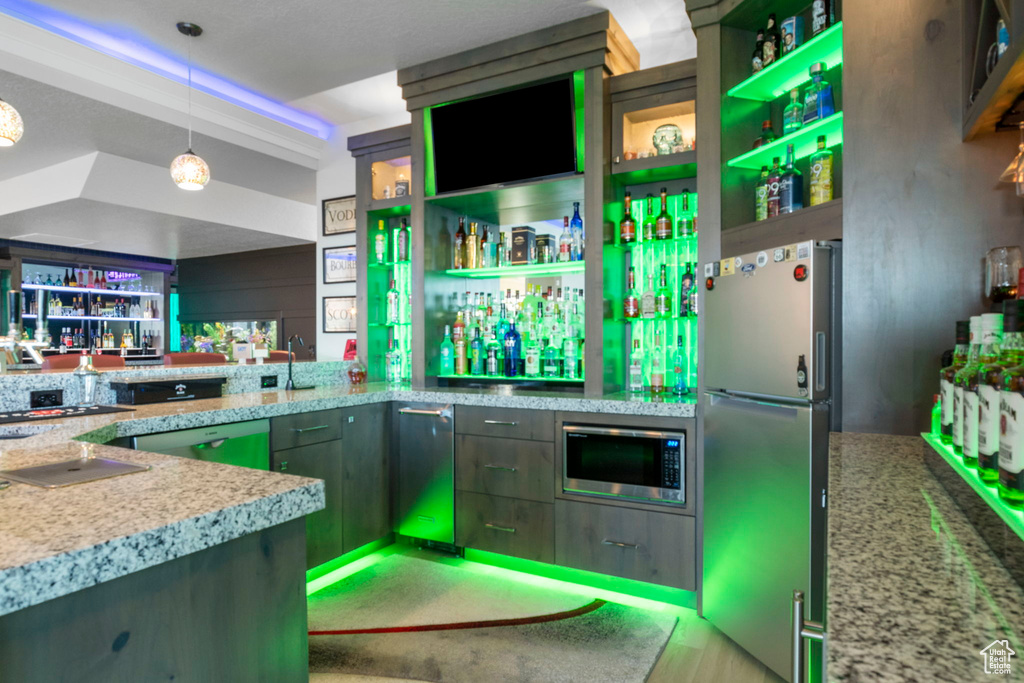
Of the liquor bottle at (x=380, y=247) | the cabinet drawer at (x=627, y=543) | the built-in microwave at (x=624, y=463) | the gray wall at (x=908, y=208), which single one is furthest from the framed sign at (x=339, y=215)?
the gray wall at (x=908, y=208)

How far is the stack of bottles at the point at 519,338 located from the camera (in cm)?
333

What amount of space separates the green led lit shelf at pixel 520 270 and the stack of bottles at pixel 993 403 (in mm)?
2058

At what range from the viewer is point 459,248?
3.65 meters

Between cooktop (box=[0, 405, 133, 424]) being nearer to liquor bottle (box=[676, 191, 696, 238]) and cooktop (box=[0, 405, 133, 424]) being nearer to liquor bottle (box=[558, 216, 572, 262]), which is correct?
liquor bottle (box=[558, 216, 572, 262])

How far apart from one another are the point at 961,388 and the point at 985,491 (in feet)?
1.06

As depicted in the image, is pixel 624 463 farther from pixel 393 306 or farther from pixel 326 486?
pixel 393 306

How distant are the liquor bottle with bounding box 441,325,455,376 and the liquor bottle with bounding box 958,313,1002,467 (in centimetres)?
284

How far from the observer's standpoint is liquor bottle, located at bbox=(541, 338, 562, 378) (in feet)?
10.9

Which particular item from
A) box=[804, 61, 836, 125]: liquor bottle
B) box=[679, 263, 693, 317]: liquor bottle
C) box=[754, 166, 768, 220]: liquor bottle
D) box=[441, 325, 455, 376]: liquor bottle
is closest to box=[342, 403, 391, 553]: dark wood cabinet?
box=[441, 325, 455, 376]: liquor bottle

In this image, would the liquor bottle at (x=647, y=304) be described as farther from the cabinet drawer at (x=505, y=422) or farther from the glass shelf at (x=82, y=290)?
the glass shelf at (x=82, y=290)

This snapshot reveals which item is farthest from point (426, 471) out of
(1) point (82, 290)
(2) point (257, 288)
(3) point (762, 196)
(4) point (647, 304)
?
(1) point (82, 290)

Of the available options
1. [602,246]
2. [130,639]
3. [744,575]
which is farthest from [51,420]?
[744,575]

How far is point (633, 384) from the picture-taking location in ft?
9.99

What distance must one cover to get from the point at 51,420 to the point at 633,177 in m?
2.64
